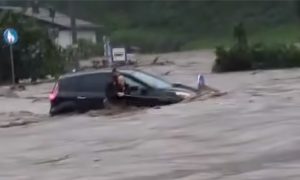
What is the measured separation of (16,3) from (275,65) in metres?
89.5

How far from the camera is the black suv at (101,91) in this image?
22.0 m

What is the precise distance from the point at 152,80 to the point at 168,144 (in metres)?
6.69

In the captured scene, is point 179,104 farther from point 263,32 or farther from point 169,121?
point 263,32

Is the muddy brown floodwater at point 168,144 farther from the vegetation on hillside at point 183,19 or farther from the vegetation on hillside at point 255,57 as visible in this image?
the vegetation on hillside at point 183,19

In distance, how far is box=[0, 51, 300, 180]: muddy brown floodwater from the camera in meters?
12.7

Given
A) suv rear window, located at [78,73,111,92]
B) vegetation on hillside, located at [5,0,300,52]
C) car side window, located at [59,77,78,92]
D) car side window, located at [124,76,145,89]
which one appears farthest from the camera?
vegetation on hillside, located at [5,0,300,52]

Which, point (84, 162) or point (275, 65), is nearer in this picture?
point (84, 162)

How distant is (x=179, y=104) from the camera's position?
21.7 meters

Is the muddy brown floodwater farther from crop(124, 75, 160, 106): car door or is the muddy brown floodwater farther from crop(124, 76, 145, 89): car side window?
crop(124, 76, 145, 89): car side window

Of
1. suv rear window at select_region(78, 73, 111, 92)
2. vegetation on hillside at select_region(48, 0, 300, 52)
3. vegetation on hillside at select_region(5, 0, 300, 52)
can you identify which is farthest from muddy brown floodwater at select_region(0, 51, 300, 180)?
vegetation on hillside at select_region(5, 0, 300, 52)

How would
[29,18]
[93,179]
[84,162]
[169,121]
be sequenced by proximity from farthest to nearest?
1. [29,18]
2. [169,121]
3. [84,162]
4. [93,179]

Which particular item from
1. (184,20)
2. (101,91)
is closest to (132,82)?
(101,91)

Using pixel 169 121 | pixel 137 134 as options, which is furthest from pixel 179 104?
pixel 137 134

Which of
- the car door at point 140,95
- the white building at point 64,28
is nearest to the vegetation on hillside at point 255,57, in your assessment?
the car door at point 140,95
